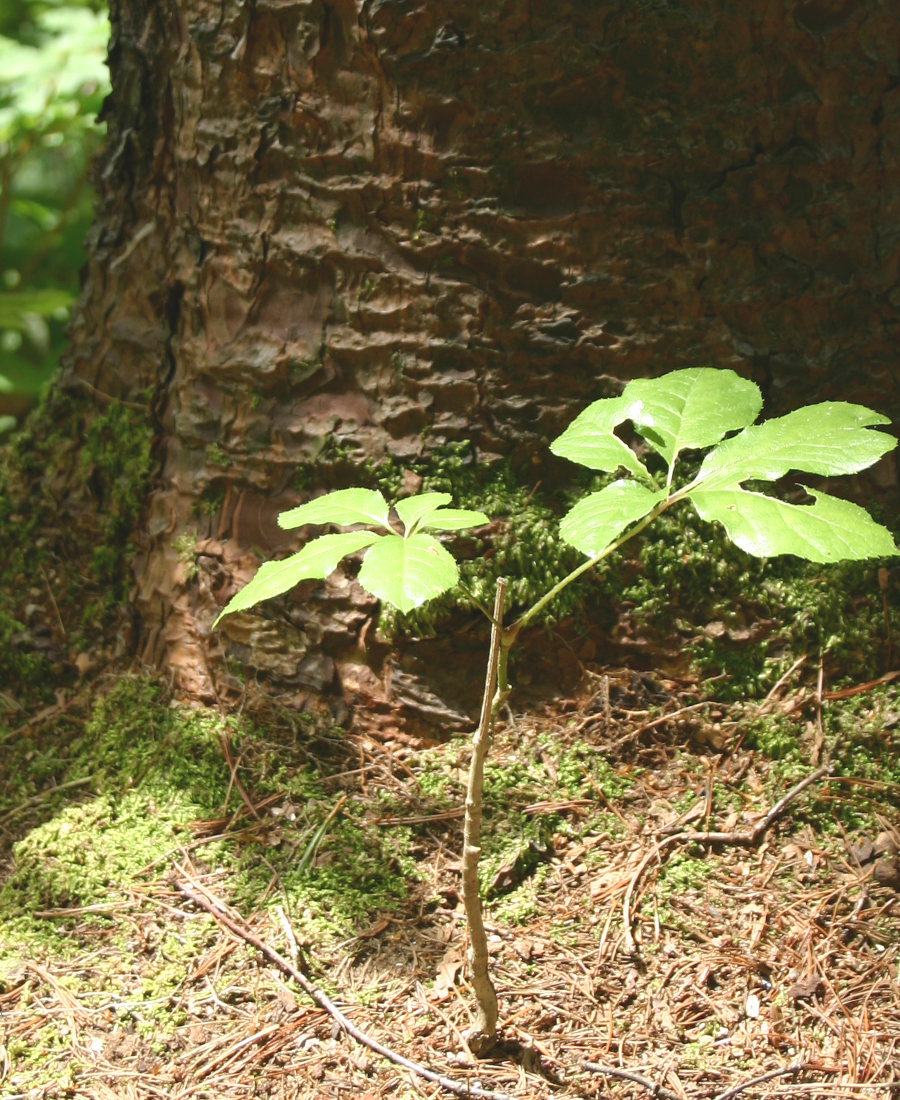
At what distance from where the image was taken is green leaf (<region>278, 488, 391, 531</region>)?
4.45 feet

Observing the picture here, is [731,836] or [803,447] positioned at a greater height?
[803,447]

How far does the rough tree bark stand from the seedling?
52 centimetres

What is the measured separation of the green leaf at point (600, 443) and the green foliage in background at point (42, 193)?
11.1ft

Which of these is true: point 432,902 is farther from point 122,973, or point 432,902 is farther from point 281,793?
point 122,973

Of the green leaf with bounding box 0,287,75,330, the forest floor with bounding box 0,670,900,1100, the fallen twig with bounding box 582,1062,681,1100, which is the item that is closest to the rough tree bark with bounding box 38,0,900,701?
the forest floor with bounding box 0,670,900,1100

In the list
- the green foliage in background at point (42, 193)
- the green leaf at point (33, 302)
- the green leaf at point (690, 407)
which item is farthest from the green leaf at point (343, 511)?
the green leaf at point (33, 302)

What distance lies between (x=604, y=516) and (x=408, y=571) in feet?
1.01

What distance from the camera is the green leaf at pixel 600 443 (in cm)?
140

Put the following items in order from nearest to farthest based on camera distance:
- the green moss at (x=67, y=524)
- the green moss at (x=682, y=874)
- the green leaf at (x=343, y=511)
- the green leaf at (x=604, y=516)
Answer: the green leaf at (x=604, y=516) < the green leaf at (x=343, y=511) < the green moss at (x=682, y=874) < the green moss at (x=67, y=524)

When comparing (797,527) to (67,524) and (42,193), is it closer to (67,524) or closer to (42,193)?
(67,524)

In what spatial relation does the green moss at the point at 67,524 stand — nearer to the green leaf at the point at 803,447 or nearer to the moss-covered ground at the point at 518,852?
the moss-covered ground at the point at 518,852

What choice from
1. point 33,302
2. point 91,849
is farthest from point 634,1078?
point 33,302

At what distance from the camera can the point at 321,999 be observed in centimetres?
159

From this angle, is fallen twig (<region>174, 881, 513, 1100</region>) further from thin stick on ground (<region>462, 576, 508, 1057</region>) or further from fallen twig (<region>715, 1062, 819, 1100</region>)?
fallen twig (<region>715, 1062, 819, 1100</region>)
